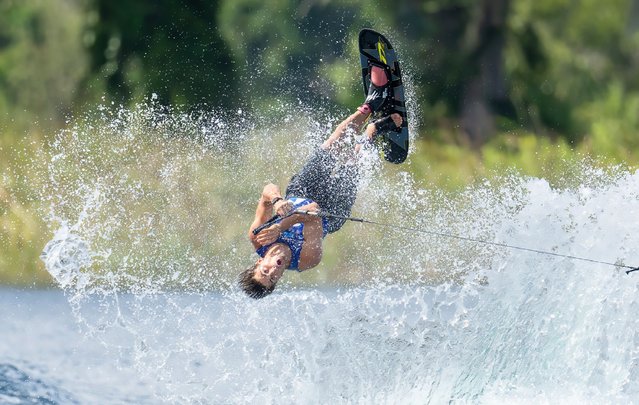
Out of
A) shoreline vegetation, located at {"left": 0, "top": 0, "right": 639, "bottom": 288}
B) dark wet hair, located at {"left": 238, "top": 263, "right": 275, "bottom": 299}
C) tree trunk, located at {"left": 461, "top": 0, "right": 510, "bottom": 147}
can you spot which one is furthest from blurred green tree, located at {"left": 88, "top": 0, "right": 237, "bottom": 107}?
dark wet hair, located at {"left": 238, "top": 263, "right": 275, "bottom": 299}

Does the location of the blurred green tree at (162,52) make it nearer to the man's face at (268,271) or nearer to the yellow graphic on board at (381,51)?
the yellow graphic on board at (381,51)

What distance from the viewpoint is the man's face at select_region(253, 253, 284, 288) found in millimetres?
6766

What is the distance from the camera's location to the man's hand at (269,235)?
6789mm

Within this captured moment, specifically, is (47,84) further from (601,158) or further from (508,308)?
(508,308)

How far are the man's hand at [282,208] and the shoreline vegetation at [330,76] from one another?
5552 millimetres

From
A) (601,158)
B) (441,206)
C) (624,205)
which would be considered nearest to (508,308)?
(624,205)

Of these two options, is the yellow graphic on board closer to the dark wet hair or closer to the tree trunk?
the dark wet hair

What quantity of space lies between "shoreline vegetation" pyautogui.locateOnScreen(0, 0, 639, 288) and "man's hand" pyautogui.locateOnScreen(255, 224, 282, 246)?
524 cm

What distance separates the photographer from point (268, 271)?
6.76 m

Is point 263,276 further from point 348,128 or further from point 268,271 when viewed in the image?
point 348,128

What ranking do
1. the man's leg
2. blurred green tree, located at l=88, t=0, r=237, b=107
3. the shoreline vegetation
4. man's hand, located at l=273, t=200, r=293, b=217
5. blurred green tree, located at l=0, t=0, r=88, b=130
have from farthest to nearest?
blurred green tree, located at l=0, t=0, r=88, b=130
blurred green tree, located at l=88, t=0, r=237, b=107
the shoreline vegetation
the man's leg
man's hand, located at l=273, t=200, r=293, b=217

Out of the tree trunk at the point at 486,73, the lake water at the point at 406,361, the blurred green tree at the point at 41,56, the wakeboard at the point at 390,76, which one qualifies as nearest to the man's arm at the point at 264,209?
the lake water at the point at 406,361

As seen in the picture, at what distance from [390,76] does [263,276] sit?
1618 millimetres

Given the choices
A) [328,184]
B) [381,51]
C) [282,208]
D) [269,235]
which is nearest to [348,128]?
[328,184]
